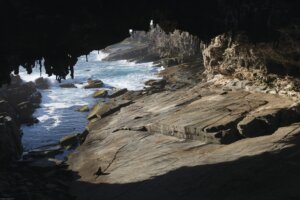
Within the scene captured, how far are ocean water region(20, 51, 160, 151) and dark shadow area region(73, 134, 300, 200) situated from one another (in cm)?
1463

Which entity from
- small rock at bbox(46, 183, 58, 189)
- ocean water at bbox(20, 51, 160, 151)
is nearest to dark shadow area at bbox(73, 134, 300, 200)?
small rock at bbox(46, 183, 58, 189)

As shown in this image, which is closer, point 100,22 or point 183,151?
point 100,22

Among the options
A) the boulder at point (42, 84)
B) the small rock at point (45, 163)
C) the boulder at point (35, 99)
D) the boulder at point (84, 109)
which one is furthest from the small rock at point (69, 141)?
the boulder at point (42, 84)

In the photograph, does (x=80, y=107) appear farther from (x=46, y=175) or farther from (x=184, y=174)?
(x=184, y=174)

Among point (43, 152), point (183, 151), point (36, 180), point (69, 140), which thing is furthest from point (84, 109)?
point (183, 151)

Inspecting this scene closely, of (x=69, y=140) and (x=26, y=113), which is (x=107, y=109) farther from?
(x=26, y=113)

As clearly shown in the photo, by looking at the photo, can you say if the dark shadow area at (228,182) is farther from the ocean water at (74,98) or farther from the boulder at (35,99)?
the boulder at (35,99)

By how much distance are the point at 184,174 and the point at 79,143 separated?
735 inches

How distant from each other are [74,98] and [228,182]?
162ft

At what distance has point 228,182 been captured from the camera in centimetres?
2358

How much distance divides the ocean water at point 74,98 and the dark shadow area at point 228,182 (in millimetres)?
14633

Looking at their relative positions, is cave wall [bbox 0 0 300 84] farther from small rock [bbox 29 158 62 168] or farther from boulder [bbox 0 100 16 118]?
boulder [bbox 0 100 16 118]

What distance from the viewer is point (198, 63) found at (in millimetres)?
83938

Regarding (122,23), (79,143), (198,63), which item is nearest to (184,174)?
(122,23)
